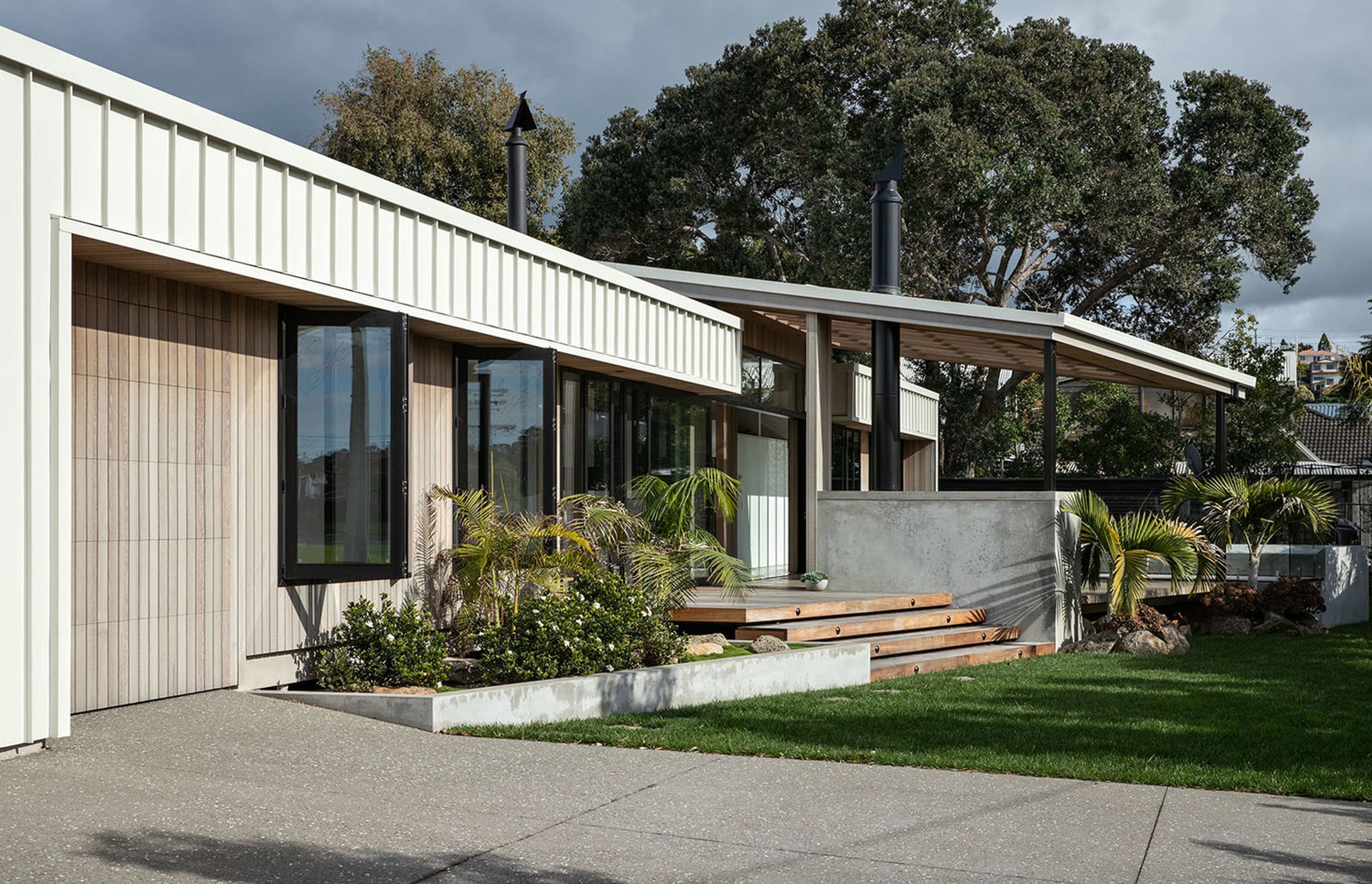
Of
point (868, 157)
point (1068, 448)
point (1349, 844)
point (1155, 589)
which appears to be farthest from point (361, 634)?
point (1068, 448)

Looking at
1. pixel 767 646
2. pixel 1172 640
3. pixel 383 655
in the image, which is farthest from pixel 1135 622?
pixel 383 655

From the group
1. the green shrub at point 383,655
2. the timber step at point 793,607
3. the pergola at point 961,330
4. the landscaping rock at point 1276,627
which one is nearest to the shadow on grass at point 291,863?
the green shrub at point 383,655

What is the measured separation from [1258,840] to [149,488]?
6.55 meters

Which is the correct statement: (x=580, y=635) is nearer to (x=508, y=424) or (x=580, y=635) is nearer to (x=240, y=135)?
(x=508, y=424)

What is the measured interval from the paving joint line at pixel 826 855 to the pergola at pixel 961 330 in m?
9.41

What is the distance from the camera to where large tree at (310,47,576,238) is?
31.4 metres

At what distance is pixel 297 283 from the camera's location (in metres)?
8.62

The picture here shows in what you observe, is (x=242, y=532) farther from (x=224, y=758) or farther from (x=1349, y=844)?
(x=1349, y=844)

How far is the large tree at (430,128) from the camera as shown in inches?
1235

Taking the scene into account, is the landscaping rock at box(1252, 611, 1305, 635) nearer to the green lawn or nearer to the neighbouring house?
the green lawn

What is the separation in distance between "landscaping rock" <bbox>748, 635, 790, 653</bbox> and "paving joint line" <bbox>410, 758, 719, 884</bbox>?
375 centimetres

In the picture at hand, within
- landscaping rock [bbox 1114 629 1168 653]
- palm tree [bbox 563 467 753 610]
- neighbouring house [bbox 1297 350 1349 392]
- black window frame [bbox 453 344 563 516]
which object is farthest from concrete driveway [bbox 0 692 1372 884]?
neighbouring house [bbox 1297 350 1349 392]

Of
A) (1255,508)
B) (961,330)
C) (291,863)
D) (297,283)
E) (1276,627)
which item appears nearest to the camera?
(291,863)

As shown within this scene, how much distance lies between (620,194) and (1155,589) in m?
19.6
